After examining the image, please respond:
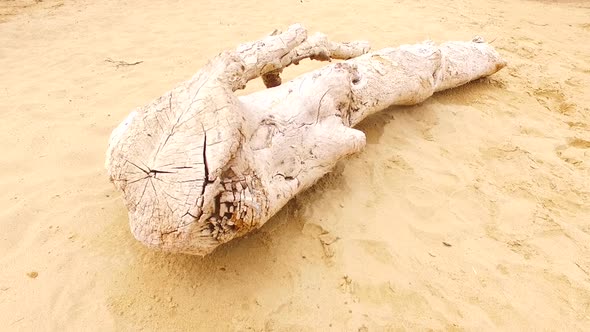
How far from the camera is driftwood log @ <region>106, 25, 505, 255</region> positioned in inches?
66.1

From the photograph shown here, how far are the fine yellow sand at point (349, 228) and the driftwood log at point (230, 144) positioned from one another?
0.94 ft

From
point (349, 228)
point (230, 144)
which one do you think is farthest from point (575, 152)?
point (230, 144)

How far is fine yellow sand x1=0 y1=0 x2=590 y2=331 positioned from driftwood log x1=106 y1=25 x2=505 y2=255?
0.29 m

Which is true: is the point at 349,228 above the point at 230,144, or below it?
below

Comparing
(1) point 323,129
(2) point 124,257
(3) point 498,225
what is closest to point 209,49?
(1) point 323,129

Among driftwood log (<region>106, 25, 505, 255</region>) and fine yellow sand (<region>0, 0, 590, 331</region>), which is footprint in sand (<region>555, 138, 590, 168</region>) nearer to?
fine yellow sand (<region>0, 0, 590, 331</region>)

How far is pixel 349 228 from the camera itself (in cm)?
222

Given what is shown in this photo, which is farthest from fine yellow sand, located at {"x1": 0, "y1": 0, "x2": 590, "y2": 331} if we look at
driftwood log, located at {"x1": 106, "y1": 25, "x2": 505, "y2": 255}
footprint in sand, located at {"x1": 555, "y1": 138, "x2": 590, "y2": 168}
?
driftwood log, located at {"x1": 106, "y1": 25, "x2": 505, "y2": 255}

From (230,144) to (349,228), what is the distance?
2.76 ft

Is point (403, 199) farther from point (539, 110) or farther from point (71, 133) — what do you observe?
point (71, 133)

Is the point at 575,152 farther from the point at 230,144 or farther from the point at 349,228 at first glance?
the point at 230,144

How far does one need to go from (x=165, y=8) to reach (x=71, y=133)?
11.9 ft

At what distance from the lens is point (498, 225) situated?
7.76 feet

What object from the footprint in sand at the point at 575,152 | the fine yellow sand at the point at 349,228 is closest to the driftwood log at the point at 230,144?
the fine yellow sand at the point at 349,228
